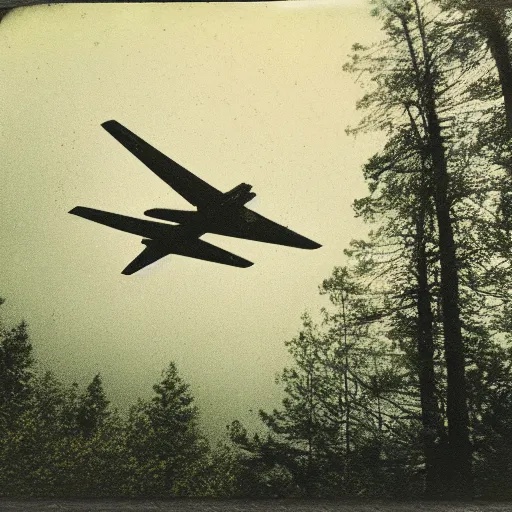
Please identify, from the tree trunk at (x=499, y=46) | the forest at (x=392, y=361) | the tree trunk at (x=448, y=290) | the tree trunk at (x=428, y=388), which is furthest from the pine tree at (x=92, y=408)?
the tree trunk at (x=499, y=46)

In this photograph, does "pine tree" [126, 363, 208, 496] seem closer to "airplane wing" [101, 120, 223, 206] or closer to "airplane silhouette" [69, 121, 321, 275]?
"airplane silhouette" [69, 121, 321, 275]

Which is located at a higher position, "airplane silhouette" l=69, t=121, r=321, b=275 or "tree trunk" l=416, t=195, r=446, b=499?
"airplane silhouette" l=69, t=121, r=321, b=275

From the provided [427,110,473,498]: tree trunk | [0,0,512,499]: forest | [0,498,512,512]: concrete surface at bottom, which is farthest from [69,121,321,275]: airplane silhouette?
[0,498,512,512]: concrete surface at bottom

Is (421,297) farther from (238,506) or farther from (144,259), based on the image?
(144,259)

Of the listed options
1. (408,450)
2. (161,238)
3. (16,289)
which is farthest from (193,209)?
(408,450)

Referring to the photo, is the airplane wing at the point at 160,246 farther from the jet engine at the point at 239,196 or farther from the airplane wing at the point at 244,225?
the jet engine at the point at 239,196
